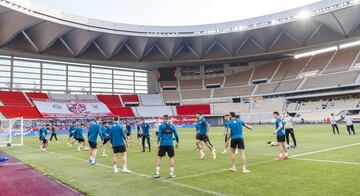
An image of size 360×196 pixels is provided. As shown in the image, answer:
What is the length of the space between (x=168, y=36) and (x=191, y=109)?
66.3ft

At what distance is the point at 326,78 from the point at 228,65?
26.6 metres

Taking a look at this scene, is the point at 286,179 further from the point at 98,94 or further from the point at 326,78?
the point at 98,94

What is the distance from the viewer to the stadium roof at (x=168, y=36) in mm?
44688

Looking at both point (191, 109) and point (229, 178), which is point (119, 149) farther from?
point (191, 109)

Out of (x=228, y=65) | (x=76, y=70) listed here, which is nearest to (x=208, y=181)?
(x=76, y=70)

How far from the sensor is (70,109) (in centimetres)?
6006

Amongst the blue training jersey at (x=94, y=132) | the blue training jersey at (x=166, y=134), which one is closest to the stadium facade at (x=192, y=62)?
the blue training jersey at (x=94, y=132)

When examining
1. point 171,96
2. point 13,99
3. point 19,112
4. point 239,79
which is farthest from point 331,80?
point 13,99

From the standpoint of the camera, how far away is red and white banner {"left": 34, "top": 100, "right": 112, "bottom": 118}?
5603 cm

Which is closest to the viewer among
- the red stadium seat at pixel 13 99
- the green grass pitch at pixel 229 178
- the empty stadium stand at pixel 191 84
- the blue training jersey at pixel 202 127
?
the green grass pitch at pixel 229 178

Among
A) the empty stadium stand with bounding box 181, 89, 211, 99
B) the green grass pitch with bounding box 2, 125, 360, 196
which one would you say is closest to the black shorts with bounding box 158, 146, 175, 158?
the green grass pitch with bounding box 2, 125, 360, 196

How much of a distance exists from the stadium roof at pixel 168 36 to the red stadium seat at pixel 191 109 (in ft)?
37.5

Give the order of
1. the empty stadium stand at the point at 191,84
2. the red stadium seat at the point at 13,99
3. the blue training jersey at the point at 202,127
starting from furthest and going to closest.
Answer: the empty stadium stand at the point at 191,84
the red stadium seat at the point at 13,99
the blue training jersey at the point at 202,127

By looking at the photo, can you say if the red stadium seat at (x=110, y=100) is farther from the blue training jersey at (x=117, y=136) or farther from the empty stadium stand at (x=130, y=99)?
the blue training jersey at (x=117, y=136)
